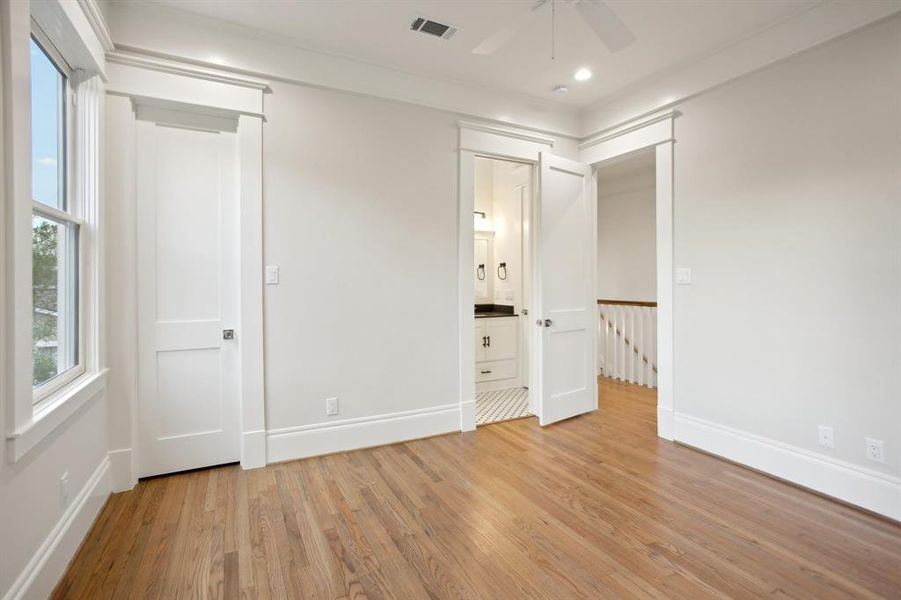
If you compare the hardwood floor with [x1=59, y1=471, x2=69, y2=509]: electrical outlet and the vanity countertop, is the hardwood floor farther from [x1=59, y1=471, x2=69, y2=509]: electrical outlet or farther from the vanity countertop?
the vanity countertop

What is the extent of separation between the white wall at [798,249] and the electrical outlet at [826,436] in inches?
1.2

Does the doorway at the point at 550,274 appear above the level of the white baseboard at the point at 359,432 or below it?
above

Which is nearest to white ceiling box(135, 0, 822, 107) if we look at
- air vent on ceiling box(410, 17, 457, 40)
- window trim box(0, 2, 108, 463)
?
air vent on ceiling box(410, 17, 457, 40)

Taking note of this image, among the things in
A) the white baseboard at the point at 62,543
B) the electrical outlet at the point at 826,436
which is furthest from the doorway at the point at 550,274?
the white baseboard at the point at 62,543

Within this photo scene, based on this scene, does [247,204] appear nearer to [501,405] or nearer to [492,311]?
[501,405]

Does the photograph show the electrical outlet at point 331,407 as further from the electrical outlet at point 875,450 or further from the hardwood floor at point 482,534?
the electrical outlet at point 875,450

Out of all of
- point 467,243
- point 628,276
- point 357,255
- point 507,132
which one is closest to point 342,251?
point 357,255

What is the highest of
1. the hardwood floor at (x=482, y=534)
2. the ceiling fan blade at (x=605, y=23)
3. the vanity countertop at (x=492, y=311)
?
the ceiling fan blade at (x=605, y=23)

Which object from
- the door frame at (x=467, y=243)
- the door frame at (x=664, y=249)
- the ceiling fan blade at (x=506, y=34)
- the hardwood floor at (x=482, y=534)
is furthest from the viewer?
the door frame at (x=467, y=243)

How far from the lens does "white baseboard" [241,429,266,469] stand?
2799 mm

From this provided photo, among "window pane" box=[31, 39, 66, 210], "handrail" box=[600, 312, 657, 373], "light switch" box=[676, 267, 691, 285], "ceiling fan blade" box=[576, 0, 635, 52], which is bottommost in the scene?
"handrail" box=[600, 312, 657, 373]

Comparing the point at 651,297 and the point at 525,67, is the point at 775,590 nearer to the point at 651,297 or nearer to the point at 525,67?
the point at 525,67

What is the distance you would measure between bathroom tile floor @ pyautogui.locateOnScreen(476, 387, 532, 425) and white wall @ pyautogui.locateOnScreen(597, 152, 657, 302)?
7.86 feet

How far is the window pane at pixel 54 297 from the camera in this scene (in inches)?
72.6
